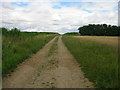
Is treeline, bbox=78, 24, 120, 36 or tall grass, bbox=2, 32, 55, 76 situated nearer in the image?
tall grass, bbox=2, 32, 55, 76

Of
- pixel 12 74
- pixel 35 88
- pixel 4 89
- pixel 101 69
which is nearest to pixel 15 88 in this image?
pixel 4 89

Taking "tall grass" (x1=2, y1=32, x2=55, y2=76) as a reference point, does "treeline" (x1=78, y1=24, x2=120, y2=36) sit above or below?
above

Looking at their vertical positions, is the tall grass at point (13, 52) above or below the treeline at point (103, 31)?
below

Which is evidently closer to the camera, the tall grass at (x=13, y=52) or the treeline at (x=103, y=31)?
the tall grass at (x=13, y=52)

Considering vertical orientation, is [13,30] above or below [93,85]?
above

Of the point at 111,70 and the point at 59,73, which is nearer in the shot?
the point at 111,70

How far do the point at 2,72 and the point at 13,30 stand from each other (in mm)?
11878

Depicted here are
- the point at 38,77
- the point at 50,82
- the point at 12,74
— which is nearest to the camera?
the point at 50,82

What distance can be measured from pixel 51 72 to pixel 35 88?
76.4 inches

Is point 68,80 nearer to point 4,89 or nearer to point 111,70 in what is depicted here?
point 111,70

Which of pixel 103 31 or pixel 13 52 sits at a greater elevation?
pixel 103 31

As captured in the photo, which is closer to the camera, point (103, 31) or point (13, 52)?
point (13, 52)

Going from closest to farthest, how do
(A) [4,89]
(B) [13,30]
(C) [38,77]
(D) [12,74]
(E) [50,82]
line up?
(A) [4,89] → (E) [50,82] → (C) [38,77] → (D) [12,74] → (B) [13,30]

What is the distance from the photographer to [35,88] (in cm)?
483
